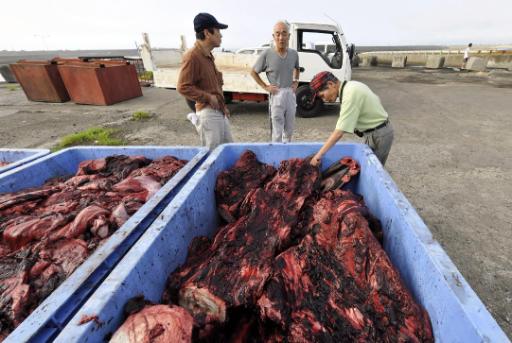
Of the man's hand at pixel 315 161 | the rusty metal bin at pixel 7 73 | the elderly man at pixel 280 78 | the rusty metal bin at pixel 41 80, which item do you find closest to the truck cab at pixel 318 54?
the elderly man at pixel 280 78

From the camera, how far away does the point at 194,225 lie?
1.94 metres

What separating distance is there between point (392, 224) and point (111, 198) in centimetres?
217

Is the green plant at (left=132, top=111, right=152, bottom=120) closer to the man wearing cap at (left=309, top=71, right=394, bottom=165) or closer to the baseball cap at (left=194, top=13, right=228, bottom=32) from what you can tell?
the baseball cap at (left=194, top=13, right=228, bottom=32)

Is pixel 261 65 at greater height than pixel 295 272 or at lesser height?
greater

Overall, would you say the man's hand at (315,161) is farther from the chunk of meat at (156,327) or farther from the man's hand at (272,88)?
the man's hand at (272,88)

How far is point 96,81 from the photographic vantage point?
9.22m

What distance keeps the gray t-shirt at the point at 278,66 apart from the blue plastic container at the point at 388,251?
2377 mm

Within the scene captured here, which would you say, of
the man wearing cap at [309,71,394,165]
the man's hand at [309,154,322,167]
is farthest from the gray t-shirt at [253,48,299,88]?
the man's hand at [309,154,322,167]

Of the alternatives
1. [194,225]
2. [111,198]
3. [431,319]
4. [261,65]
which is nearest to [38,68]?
[261,65]

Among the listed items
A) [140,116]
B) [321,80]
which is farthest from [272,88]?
[140,116]

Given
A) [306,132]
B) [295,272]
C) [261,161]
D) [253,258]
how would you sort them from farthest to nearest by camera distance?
[306,132] < [261,161] < [253,258] < [295,272]

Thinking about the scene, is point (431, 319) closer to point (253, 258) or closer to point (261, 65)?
point (253, 258)

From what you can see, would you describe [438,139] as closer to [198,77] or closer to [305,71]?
[305,71]

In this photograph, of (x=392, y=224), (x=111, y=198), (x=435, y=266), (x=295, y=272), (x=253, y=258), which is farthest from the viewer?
(x=111, y=198)
